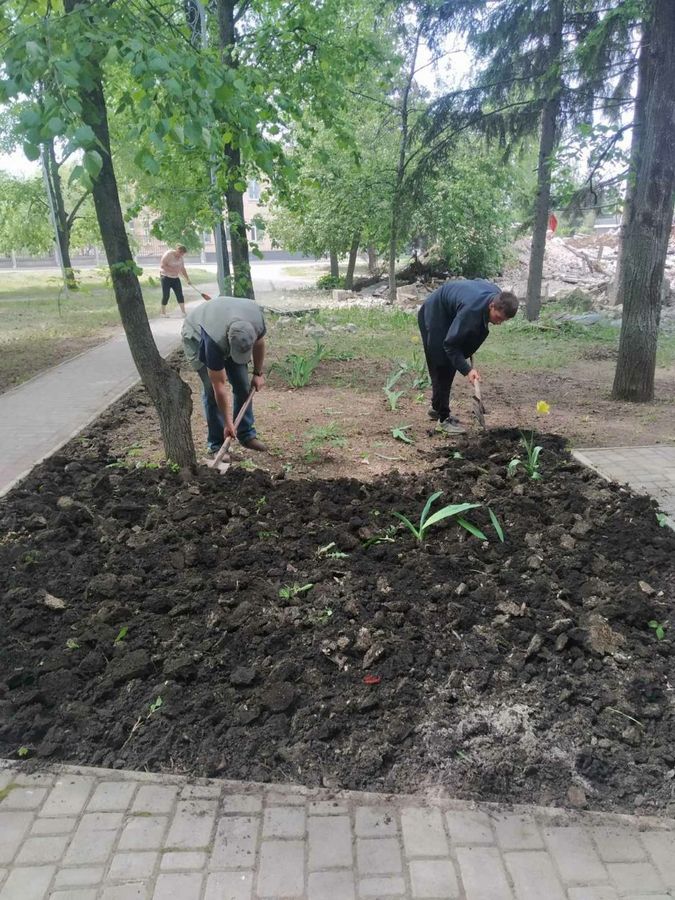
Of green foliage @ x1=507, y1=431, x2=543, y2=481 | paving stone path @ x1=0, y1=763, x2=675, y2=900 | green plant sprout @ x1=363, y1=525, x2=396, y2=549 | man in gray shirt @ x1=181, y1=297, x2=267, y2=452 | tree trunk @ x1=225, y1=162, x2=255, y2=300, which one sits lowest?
paving stone path @ x1=0, y1=763, x2=675, y2=900

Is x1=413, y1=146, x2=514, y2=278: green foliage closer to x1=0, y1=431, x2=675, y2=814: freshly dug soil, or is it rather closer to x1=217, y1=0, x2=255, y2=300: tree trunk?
x1=217, y1=0, x2=255, y2=300: tree trunk

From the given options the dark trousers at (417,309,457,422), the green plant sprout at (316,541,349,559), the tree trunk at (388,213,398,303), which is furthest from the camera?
the tree trunk at (388,213,398,303)

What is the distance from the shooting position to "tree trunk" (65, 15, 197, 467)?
4239 mm

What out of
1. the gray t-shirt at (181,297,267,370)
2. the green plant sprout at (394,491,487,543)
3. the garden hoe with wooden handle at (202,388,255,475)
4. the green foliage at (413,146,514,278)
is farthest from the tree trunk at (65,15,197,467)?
the green foliage at (413,146,514,278)

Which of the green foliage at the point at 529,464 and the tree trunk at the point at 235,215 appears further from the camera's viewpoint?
the tree trunk at the point at 235,215

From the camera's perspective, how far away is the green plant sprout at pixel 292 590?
3.13 metres

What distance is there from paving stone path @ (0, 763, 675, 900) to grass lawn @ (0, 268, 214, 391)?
10.6ft

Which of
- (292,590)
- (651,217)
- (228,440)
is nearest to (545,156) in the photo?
(651,217)

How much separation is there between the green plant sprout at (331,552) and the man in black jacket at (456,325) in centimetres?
245

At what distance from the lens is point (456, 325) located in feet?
17.9

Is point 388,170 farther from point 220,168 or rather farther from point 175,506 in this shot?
point 175,506

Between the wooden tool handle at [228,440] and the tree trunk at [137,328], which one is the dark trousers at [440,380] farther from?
the tree trunk at [137,328]

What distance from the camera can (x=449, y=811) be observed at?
6.86 feet

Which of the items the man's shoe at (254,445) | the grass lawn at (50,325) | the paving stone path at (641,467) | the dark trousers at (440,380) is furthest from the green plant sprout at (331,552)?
the dark trousers at (440,380)
